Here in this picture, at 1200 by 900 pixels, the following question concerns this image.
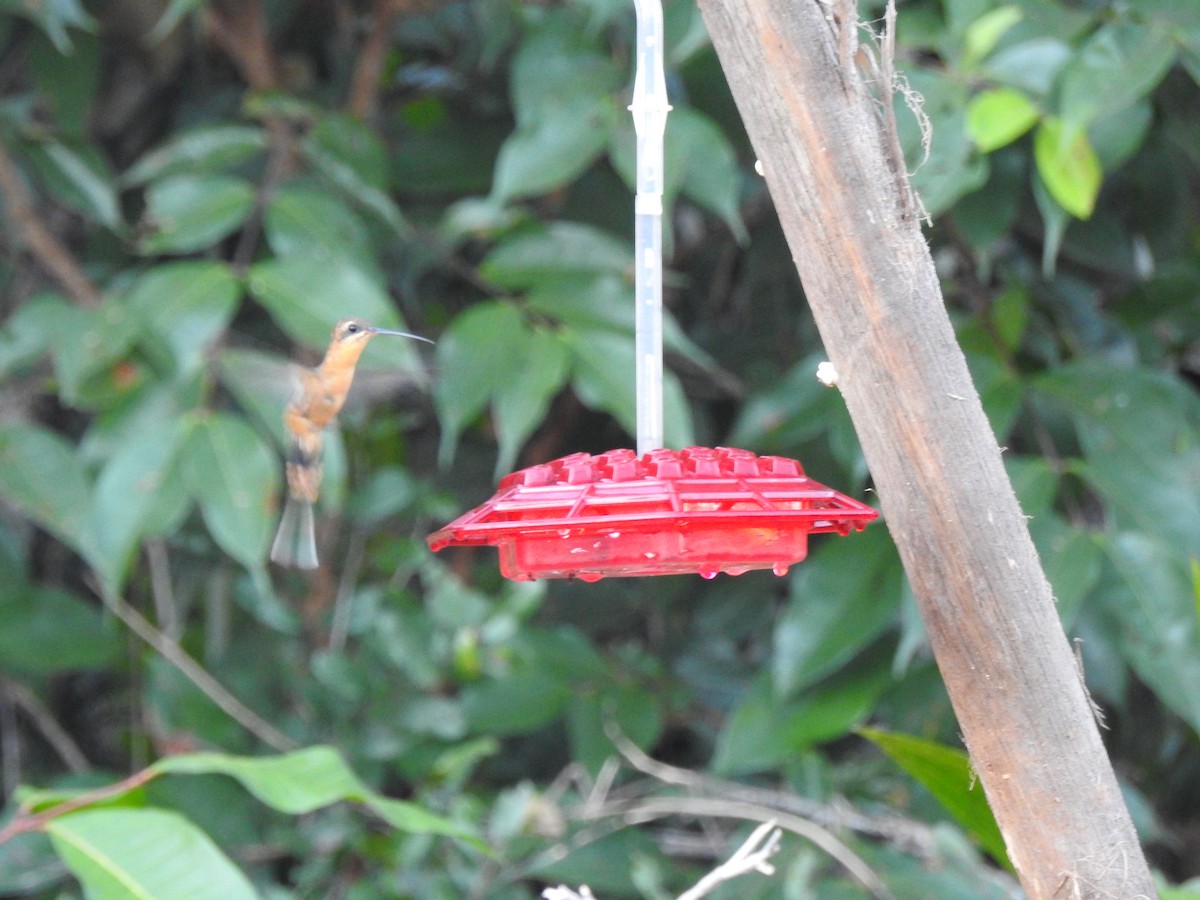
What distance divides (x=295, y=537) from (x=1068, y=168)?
1.33m

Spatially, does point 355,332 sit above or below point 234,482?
above

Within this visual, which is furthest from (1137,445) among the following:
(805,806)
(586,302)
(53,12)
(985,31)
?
(53,12)

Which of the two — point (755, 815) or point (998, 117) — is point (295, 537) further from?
point (998, 117)

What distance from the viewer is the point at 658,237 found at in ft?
4.52

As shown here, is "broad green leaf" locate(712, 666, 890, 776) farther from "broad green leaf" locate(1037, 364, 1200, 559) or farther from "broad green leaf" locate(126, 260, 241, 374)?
"broad green leaf" locate(126, 260, 241, 374)

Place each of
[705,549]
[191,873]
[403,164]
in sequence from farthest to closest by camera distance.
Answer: [403,164] → [191,873] → [705,549]

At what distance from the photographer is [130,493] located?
7.23 feet

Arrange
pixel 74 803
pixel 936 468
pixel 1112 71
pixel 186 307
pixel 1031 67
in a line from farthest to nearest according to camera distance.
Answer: pixel 186 307, pixel 1031 67, pixel 1112 71, pixel 74 803, pixel 936 468

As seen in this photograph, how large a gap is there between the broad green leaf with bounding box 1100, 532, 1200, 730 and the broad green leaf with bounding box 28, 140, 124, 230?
1892 millimetres

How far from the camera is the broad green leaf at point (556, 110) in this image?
7.39ft

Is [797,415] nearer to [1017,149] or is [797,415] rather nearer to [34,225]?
[1017,149]

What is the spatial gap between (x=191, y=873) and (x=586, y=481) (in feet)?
2.65

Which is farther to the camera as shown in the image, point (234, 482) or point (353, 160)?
point (353, 160)

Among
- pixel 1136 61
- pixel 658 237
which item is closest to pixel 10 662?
pixel 658 237
